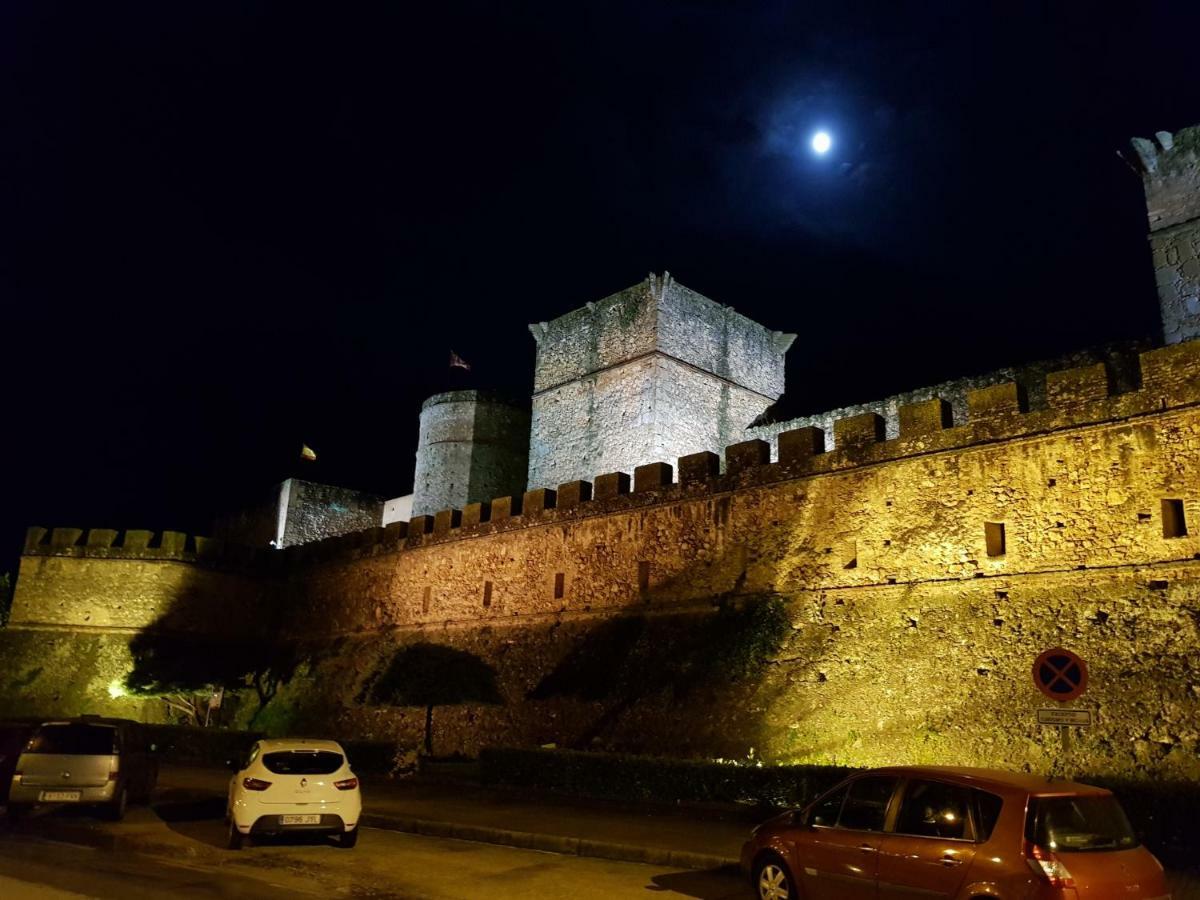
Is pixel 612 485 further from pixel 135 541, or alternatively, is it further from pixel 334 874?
pixel 135 541

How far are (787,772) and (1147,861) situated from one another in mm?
6055

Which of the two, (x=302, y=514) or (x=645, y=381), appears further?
(x=302, y=514)

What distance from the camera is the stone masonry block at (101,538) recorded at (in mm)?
27172

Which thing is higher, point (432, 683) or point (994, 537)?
point (994, 537)

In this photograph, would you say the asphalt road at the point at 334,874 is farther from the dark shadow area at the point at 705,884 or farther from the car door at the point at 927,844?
the car door at the point at 927,844

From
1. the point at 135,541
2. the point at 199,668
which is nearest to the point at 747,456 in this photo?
the point at 199,668

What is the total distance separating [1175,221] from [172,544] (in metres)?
28.1

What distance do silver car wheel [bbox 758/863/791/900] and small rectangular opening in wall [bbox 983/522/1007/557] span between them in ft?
24.4

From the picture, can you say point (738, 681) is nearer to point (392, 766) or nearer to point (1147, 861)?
point (392, 766)

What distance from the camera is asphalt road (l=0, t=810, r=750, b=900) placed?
8.05 metres

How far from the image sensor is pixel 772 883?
728 cm

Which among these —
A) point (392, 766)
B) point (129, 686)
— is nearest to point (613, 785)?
point (392, 766)

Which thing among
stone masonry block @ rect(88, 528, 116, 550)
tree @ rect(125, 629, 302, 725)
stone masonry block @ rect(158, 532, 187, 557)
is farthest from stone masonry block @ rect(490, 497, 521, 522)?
stone masonry block @ rect(88, 528, 116, 550)

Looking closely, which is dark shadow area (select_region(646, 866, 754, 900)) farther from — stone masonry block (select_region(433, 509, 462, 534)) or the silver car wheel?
stone masonry block (select_region(433, 509, 462, 534))
